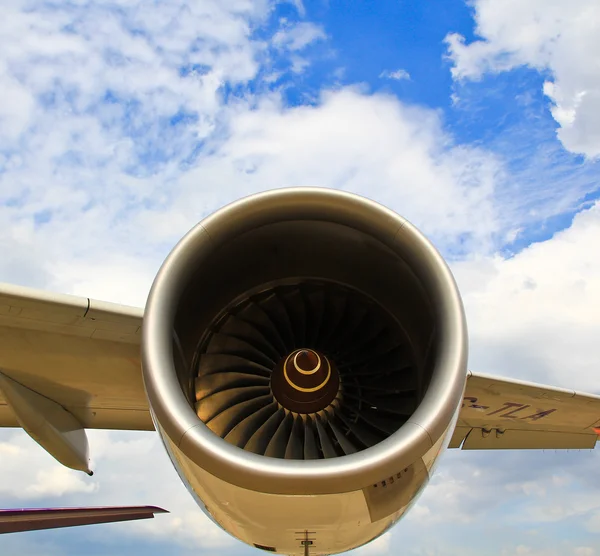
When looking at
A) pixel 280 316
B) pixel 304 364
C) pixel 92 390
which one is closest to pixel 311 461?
pixel 304 364

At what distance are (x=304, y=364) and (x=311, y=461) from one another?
1.05 meters

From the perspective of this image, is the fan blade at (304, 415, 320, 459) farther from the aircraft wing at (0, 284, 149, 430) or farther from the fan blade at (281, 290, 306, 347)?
the aircraft wing at (0, 284, 149, 430)

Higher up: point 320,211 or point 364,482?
point 320,211

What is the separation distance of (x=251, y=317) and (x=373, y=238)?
113 cm

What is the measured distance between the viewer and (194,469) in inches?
109

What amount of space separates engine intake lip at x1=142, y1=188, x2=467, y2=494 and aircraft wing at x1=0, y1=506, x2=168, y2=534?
13.0 feet

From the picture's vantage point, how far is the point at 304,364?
3.64 metres

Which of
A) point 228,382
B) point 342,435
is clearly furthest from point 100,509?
point 342,435

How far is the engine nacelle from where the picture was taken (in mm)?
2684

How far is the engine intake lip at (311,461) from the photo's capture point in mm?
2580

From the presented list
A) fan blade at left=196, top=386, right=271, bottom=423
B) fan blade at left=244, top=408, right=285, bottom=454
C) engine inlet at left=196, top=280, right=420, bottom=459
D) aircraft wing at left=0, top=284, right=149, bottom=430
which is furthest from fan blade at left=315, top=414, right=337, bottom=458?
aircraft wing at left=0, top=284, right=149, bottom=430

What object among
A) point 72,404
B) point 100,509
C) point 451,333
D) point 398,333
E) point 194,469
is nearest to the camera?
point 194,469

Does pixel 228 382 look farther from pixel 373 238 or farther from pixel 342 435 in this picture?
pixel 373 238

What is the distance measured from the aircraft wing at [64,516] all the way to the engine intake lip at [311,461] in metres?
3.97
